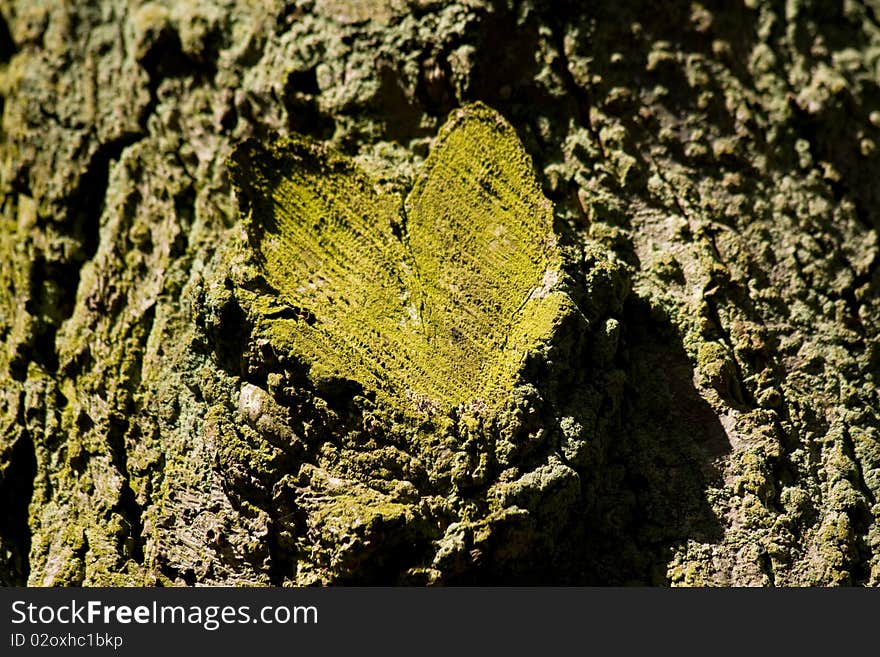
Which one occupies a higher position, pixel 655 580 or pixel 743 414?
pixel 743 414

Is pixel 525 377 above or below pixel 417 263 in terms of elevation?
→ below

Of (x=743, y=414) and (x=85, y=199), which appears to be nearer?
(x=743, y=414)

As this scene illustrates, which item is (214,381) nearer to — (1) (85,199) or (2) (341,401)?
(2) (341,401)

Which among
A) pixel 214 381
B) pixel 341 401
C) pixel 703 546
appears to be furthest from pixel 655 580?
pixel 214 381

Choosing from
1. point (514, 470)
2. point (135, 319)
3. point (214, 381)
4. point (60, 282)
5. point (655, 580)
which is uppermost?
point (60, 282)
